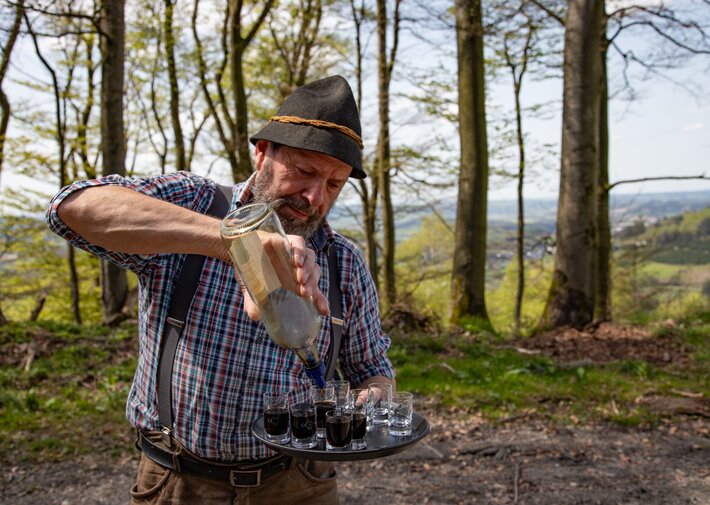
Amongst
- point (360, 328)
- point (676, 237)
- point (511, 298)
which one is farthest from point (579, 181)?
point (511, 298)

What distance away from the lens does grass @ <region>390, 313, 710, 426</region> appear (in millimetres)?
6395

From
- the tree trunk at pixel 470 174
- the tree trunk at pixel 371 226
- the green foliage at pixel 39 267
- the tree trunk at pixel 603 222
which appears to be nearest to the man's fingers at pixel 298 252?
the tree trunk at pixel 470 174

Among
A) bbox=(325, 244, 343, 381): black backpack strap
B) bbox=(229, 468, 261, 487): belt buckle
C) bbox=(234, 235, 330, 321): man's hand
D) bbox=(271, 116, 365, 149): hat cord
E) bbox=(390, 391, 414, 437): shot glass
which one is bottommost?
bbox=(229, 468, 261, 487): belt buckle

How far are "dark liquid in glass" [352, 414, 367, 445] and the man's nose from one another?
31.1 inches

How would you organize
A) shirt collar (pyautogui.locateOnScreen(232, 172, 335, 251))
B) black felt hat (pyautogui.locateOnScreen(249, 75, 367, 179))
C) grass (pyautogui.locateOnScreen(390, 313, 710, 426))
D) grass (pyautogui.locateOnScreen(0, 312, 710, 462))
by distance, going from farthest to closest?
grass (pyautogui.locateOnScreen(390, 313, 710, 426)) → grass (pyautogui.locateOnScreen(0, 312, 710, 462)) → shirt collar (pyautogui.locateOnScreen(232, 172, 335, 251)) → black felt hat (pyautogui.locateOnScreen(249, 75, 367, 179))

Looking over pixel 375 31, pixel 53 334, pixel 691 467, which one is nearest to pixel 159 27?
pixel 375 31

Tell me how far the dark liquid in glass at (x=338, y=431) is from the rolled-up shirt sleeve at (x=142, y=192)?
0.86 meters

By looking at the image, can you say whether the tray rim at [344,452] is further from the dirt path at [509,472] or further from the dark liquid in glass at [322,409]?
the dirt path at [509,472]

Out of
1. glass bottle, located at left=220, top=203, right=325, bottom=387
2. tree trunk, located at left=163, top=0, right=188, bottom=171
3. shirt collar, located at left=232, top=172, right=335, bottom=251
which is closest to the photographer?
glass bottle, located at left=220, top=203, right=325, bottom=387

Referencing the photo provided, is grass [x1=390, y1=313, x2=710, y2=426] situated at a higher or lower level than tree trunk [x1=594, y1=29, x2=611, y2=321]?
lower

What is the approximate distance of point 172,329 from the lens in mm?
2119

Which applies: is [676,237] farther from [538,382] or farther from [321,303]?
[321,303]

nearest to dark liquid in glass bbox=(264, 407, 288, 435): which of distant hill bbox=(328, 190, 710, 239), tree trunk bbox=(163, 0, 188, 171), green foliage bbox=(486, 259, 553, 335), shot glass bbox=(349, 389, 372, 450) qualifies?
shot glass bbox=(349, 389, 372, 450)

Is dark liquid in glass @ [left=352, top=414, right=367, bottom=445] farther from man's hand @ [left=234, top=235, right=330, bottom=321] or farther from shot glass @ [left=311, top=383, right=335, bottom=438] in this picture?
man's hand @ [left=234, top=235, right=330, bottom=321]
